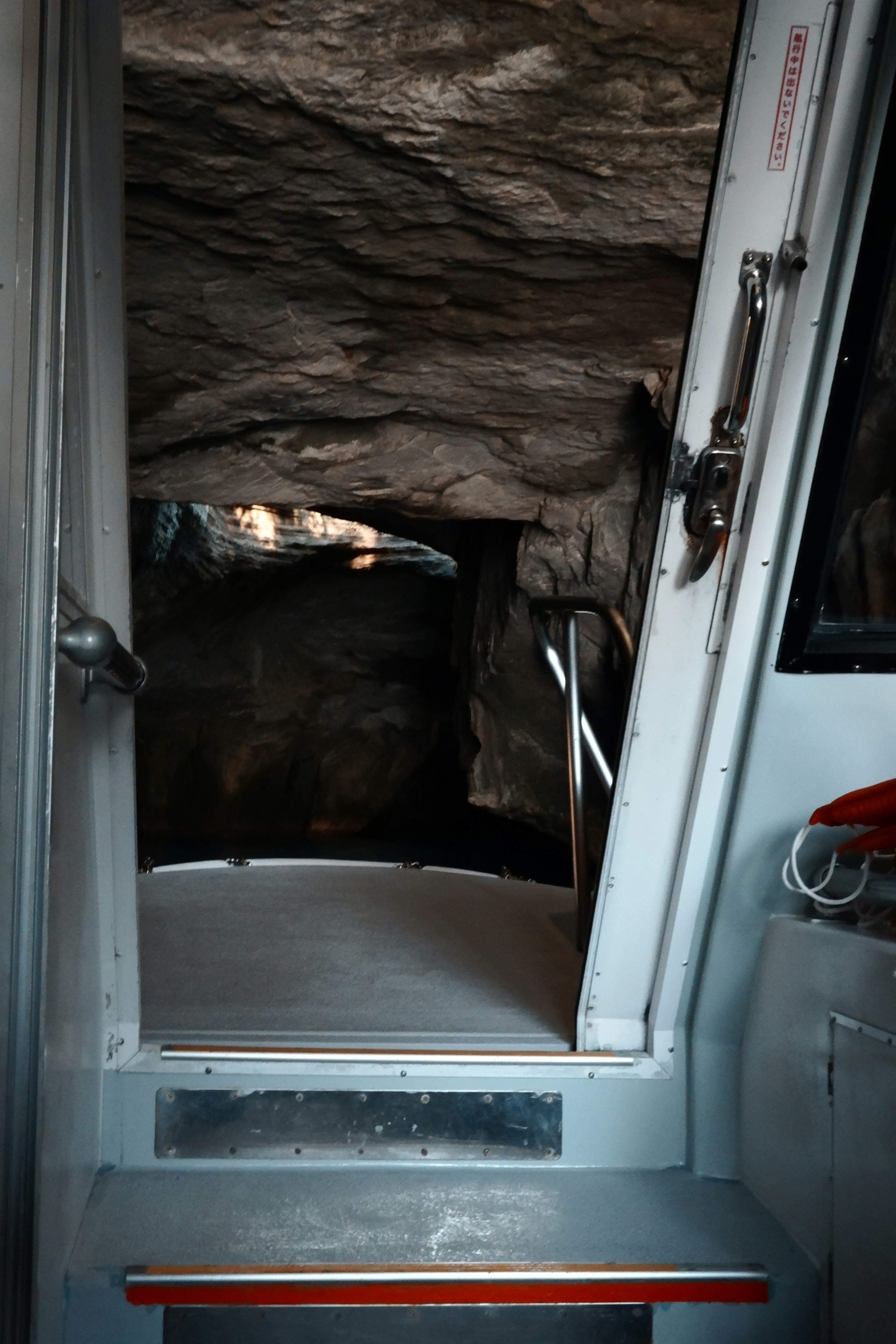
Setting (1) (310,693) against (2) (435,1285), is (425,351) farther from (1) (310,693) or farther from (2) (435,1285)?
(1) (310,693)

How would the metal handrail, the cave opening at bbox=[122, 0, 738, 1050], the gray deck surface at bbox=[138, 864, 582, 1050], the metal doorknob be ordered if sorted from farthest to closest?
the cave opening at bbox=[122, 0, 738, 1050]
the metal handrail
the gray deck surface at bbox=[138, 864, 582, 1050]
the metal doorknob

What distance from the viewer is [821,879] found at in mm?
1417

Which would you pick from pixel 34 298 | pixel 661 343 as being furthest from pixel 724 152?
pixel 661 343

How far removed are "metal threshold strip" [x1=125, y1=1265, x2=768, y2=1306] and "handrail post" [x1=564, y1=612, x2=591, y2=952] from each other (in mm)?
812

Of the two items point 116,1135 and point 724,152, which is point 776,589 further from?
point 116,1135

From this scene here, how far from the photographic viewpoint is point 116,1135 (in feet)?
4.69

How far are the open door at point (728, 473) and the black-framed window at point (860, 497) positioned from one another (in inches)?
1.1

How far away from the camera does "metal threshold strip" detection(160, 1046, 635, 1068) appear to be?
1.45m

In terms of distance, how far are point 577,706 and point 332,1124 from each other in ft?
3.11

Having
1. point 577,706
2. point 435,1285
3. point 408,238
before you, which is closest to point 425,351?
point 408,238

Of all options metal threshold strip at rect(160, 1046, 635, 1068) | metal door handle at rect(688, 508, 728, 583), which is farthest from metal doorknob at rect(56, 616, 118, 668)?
metal door handle at rect(688, 508, 728, 583)

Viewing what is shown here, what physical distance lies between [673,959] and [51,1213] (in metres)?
0.91

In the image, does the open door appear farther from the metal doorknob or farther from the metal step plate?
the metal doorknob

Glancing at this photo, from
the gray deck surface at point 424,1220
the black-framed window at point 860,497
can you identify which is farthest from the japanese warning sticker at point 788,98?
the gray deck surface at point 424,1220
